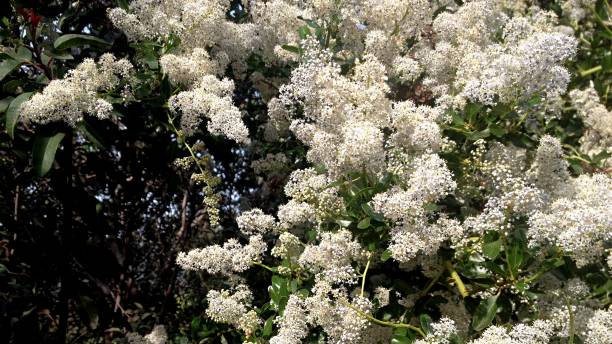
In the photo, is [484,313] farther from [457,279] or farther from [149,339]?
[149,339]

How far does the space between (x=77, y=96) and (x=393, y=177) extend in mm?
1120

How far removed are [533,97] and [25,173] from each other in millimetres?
2200

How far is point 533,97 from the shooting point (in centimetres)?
211

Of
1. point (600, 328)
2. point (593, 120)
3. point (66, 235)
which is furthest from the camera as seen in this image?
point (593, 120)

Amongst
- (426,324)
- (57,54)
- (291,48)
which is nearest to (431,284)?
(426,324)

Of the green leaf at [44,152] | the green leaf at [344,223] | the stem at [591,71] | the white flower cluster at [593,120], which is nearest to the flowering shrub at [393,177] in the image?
the green leaf at [344,223]

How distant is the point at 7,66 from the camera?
216 cm

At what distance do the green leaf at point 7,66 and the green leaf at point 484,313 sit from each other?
70.3 inches

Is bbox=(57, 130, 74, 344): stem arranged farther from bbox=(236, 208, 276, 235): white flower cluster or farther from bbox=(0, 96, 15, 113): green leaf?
bbox=(236, 208, 276, 235): white flower cluster

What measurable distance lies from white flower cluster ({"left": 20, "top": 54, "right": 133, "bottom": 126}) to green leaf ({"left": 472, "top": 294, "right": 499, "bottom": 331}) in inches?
55.2

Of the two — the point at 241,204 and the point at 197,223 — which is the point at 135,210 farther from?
the point at 241,204

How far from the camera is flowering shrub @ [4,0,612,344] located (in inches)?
72.6

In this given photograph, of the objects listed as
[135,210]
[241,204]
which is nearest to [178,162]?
[241,204]

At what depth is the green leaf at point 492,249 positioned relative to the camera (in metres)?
1.80
